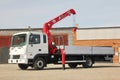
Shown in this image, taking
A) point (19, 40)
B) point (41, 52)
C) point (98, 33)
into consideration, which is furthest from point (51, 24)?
point (98, 33)

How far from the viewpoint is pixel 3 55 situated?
50.4 metres

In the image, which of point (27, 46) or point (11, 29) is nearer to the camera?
point (27, 46)

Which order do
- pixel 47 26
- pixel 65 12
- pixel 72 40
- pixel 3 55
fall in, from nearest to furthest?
1. pixel 47 26
2. pixel 65 12
3. pixel 3 55
4. pixel 72 40

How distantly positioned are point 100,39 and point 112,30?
210 centimetres

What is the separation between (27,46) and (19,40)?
3.58ft

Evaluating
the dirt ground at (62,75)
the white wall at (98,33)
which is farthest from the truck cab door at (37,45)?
the white wall at (98,33)

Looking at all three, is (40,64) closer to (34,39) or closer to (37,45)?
(37,45)

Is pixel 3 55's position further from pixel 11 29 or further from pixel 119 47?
pixel 119 47

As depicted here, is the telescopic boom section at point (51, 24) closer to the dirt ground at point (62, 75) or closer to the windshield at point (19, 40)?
the windshield at point (19, 40)

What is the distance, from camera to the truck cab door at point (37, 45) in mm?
26984

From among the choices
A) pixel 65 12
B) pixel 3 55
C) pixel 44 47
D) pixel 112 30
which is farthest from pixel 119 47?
pixel 44 47

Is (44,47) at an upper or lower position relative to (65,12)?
lower

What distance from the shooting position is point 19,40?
27516 mm

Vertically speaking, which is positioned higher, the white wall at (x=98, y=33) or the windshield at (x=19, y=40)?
the white wall at (x=98, y=33)
